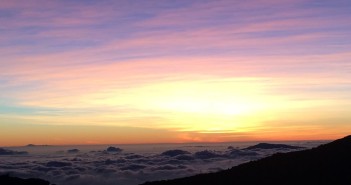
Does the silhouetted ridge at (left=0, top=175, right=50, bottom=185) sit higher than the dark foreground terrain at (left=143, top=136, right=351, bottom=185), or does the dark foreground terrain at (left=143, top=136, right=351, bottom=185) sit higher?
the dark foreground terrain at (left=143, top=136, right=351, bottom=185)

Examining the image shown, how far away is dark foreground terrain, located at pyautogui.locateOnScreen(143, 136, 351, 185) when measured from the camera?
4400 cm

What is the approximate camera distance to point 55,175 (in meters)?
168

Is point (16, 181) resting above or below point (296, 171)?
below

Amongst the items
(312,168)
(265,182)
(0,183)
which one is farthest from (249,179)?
(0,183)

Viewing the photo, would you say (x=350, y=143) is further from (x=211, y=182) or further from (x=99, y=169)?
(x=99, y=169)

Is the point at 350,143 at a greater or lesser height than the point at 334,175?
greater

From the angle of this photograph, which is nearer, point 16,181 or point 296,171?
point 296,171

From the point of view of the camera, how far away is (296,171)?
47562mm

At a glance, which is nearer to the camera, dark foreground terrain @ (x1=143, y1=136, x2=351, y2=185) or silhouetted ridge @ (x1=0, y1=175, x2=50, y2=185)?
dark foreground terrain @ (x1=143, y1=136, x2=351, y2=185)

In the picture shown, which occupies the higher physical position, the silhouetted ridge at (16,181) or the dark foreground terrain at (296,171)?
the dark foreground terrain at (296,171)

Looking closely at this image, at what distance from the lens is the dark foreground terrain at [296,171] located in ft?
144

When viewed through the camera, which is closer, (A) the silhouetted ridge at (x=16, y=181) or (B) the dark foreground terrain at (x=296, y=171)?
(B) the dark foreground terrain at (x=296, y=171)

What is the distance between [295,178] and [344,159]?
272 inches

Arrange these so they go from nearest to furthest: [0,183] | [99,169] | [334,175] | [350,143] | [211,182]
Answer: [334,175] < [211,182] < [350,143] < [0,183] < [99,169]
